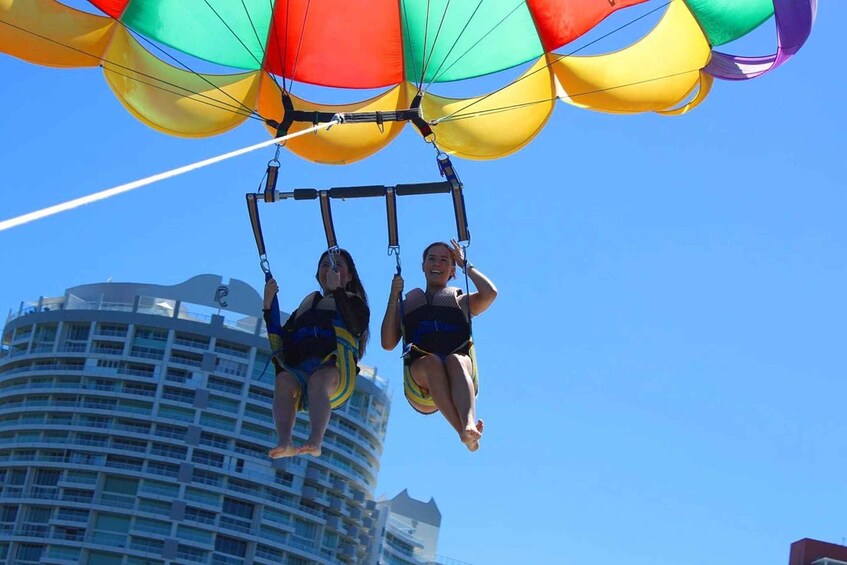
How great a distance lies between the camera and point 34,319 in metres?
64.1

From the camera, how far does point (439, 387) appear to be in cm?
839

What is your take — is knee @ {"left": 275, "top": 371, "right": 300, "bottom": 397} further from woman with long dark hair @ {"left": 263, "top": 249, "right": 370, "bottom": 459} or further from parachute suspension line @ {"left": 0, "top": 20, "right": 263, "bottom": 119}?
parachute suspension line @ {"left": 0, "top": 20, "right": 263, "bottom": 119}

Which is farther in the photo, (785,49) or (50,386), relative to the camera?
(50,386)

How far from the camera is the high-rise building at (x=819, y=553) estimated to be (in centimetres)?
5662

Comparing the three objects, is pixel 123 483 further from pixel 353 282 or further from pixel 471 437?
pixel 471 437

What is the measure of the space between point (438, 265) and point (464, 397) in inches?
42.0

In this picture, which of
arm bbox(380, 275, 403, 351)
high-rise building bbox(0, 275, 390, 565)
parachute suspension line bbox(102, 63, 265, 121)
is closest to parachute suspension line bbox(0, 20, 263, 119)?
parachute suspension line bbox(102, 63, 265, 121)

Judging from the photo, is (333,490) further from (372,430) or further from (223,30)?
(223,30)

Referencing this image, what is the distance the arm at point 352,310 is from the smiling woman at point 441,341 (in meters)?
0.15

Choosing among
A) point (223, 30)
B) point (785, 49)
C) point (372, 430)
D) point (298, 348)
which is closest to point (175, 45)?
point (223, 30)

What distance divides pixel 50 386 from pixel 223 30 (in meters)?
54.3

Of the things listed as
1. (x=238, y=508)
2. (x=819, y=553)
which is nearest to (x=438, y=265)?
(x=819, y=553)

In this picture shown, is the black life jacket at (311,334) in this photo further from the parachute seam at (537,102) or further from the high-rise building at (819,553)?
the high-rise building at (819,553)

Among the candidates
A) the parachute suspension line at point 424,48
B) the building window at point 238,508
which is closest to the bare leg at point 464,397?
the parachute suspension line at point 424,48
